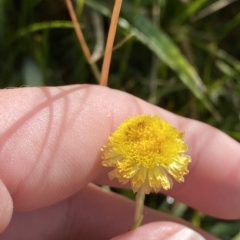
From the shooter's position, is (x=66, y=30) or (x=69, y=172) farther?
(x=66, y=30)

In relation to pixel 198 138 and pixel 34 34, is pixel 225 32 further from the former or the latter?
pixel 34 34

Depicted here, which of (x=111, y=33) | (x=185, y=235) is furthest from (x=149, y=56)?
(x=185, y=235)

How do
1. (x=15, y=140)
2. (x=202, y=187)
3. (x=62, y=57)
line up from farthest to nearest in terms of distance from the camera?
(x=62, y=57) → (x=202, y=187) → (x=15, y=140)

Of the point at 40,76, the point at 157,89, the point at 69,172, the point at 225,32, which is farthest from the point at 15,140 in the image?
the point at 225,32

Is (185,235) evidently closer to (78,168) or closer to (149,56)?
(78,168)

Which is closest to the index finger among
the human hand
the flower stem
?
the human hand

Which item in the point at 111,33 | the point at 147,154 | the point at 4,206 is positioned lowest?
the point at 4,206

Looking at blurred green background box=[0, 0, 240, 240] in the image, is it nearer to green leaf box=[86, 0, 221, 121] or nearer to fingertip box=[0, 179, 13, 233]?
green leaf box=[86, 0, 221, 121]
